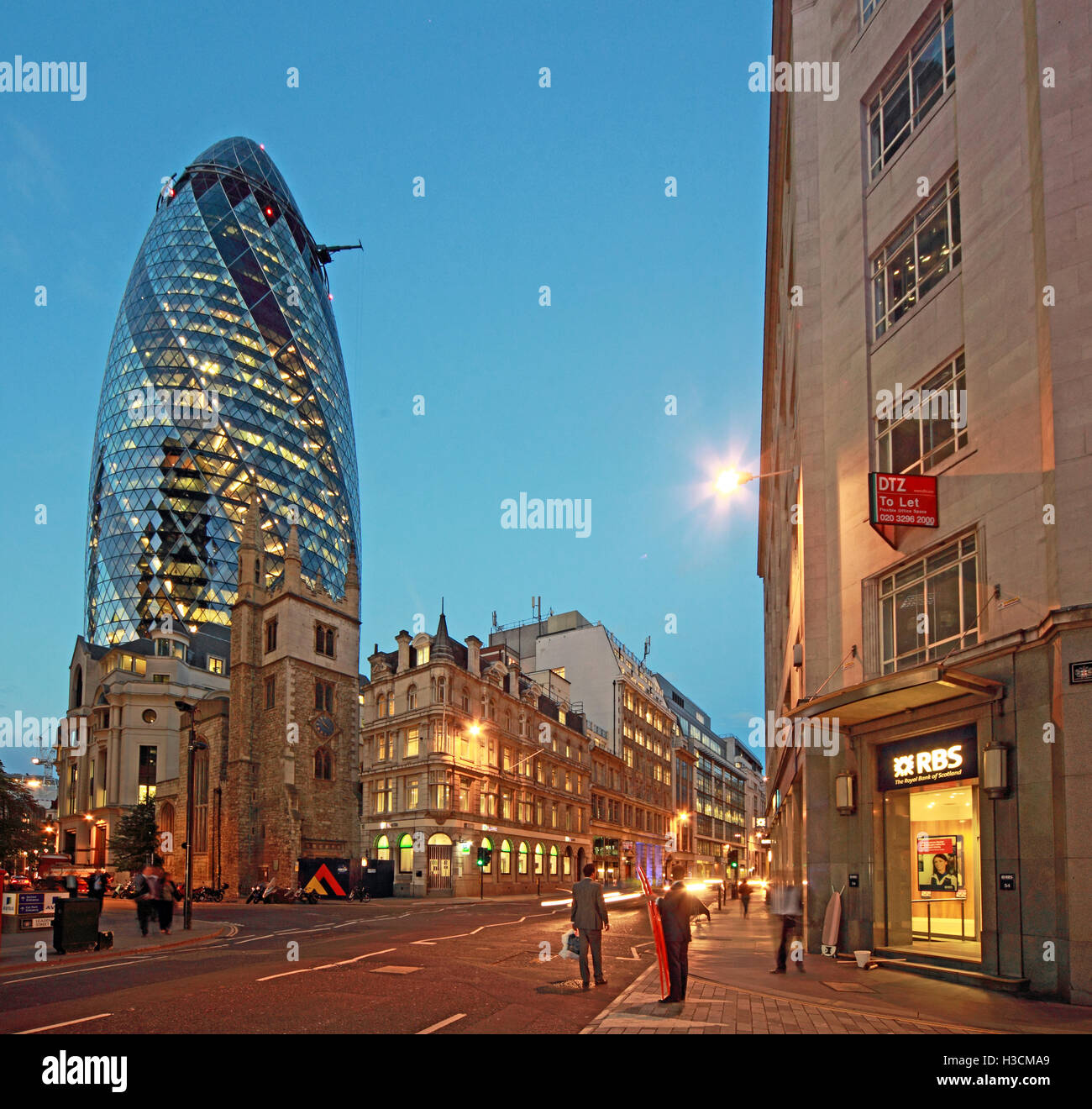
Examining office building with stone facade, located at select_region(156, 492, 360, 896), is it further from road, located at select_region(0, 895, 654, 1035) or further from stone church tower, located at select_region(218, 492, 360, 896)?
road, located at select_region(0, 895, 654, 1035)

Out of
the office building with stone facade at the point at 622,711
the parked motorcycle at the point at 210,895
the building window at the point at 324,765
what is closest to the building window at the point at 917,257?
the parked motorcycle at the point at 210,895

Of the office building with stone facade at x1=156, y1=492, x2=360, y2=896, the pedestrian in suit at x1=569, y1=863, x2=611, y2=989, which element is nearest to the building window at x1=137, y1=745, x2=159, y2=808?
the office building with stone facade at x1=156, y1=492, x2=360, y2=896

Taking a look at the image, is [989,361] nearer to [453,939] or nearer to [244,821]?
[453,939]

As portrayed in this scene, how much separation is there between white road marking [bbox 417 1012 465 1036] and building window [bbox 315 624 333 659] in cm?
6211

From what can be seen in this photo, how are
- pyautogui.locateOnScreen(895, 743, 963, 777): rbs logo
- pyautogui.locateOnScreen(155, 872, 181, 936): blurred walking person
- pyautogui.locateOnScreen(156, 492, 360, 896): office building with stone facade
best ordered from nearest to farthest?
pyautogui.locateOnScreen(895, 743, 963, 777): rbs logo → pyautogui.locateOnScreen(155, 872, 181, 936): blurred walking person → pyautogui.locateOnScreen(156, 492, 360, 896): office building with stone facade

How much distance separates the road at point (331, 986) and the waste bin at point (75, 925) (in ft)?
3.29

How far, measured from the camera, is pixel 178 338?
128375 millimetres

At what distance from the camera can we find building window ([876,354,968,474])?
1817 centimetres

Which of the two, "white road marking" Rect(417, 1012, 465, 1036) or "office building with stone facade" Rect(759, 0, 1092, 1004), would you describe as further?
"office building with stone facade" Rect(759, 0, 1092, 1004)

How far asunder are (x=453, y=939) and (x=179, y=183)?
147 metres

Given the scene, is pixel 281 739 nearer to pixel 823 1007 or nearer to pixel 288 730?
pixel 288 730

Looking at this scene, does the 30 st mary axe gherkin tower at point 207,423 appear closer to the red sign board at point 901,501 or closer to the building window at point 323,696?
the building window at point 323,696

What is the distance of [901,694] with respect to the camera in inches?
657

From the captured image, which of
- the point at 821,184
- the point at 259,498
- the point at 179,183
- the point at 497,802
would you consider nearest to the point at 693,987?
the point at 821,184
